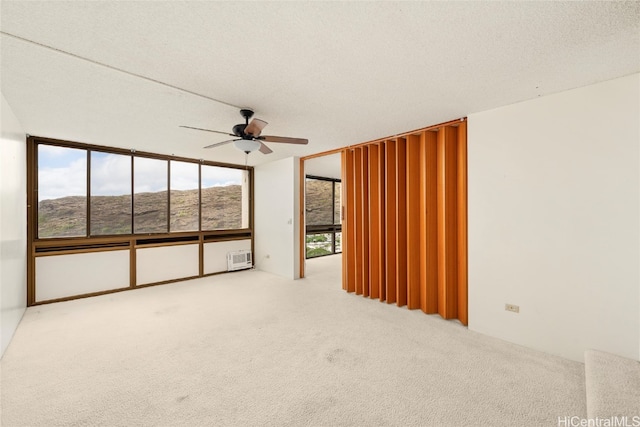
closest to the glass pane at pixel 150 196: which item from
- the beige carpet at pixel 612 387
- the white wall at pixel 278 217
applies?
the white wall at pixel 278 217

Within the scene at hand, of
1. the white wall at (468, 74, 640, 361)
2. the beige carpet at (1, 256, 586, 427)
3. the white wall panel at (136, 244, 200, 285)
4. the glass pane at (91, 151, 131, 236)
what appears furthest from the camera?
the white wall panel at (136, 244, 200, 285)

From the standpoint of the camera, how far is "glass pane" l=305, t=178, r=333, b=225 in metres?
8.07

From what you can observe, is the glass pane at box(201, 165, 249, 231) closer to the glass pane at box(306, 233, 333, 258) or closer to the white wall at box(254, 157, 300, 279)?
the white wall at box(254, 157, 300, 279)

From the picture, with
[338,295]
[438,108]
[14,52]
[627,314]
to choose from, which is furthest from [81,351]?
[627,314]

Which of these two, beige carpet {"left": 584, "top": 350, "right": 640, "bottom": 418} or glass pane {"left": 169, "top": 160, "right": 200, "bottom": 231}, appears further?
glass pane {"left": 169, "top": 160, "right": 200, "bottom": 231}

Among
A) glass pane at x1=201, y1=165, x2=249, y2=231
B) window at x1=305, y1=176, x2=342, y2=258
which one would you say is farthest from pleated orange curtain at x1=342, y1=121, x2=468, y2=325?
window at x1=305, y1=176, x2=342, y2=258

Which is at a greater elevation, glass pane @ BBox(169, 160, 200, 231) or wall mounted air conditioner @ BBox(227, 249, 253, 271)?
glass pane @ BBox(169, 160, 200, 231)

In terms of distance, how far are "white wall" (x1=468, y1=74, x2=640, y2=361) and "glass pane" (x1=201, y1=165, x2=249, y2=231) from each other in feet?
16.2

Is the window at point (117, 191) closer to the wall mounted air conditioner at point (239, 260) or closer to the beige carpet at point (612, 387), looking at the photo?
the wall mounted air conditioner at point (239, 260)

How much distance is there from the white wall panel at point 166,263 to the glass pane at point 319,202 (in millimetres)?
3529

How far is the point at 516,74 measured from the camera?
7.04 ft

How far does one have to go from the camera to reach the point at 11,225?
285 centimetres

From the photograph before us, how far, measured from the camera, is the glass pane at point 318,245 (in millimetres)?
8078

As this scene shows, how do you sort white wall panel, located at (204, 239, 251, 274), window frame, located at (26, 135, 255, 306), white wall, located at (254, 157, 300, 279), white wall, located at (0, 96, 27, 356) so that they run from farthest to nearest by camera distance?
white wall panel, located at (204, 239, 251, 274) < white wall, located at (254, 157, 300, 279) < window frame, located at (26, 135, 255, 306) < white wall, located at (0, 96, 27, 356)
